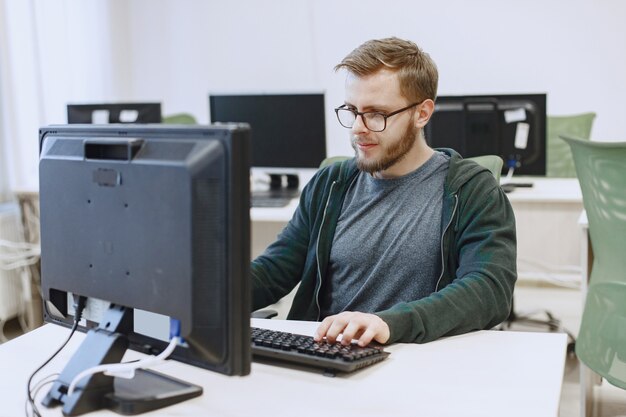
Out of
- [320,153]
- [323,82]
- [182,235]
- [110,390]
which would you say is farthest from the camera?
[323,82]

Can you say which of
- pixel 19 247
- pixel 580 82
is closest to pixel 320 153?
pixel 19 247

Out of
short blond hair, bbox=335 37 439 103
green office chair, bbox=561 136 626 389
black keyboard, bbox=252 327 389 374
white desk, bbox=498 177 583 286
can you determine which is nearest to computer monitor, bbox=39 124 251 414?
black keyboard, bbox=252 327 389 374

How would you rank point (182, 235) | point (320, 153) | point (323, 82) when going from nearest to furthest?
point (182, 235) < point (320, 153) < point (323, 82)

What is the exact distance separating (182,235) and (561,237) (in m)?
2.94

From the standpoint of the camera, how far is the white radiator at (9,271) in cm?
385

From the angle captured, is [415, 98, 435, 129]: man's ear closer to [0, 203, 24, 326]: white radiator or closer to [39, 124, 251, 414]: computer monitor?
[39, 124, 251, 414]: computer monitor

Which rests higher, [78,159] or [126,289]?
[78,159]

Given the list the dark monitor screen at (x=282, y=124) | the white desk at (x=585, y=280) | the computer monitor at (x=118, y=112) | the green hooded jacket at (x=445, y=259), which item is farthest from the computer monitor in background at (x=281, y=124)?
the green hooded jacket at (x=445, y=259)

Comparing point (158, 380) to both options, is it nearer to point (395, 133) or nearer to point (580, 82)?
point (395, 133)

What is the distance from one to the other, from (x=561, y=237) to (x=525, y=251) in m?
0.22

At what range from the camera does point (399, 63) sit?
1844mm

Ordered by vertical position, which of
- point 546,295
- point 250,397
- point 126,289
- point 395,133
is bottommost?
point 546,295

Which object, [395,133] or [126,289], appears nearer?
[126,289]

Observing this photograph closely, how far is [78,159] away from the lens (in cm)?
126
